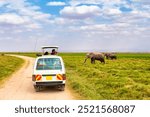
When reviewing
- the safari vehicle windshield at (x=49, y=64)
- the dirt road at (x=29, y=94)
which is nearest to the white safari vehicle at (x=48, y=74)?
the safari vehicle windshield at (x=49, y=64)

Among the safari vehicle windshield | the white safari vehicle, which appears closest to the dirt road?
the white safari vehicle

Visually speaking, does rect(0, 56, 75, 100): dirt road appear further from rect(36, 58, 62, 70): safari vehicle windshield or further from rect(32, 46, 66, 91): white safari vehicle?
rect(36, 58, 62, 70): safari vehicle windshield

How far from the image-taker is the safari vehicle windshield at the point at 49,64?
59.6 ft

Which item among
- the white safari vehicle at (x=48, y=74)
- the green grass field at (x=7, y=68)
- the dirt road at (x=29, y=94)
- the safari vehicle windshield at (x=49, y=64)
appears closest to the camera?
the dirt road at (x=29, y=94)

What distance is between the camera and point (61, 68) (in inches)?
717

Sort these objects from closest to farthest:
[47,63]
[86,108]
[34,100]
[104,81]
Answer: [86,108], [34,100], [47,63], [104,81]

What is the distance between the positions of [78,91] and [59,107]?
4960 millimetres

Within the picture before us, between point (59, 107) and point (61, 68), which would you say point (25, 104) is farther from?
point (61, 68)

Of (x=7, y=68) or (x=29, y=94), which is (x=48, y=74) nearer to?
(x=29, y=94)

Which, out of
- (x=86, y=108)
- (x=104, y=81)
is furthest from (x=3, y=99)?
(x=104, y=81)

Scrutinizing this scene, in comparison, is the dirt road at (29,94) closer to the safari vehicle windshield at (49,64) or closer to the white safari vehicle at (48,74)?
A: the white safari vehicle at (48,74)

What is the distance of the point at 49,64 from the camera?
720 inches

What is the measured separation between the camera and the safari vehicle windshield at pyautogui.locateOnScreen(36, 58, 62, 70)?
18172mm

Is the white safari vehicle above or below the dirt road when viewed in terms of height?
above
